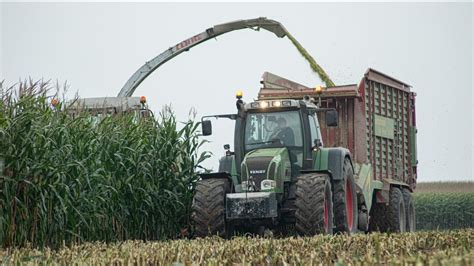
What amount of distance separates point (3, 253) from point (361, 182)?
699cm

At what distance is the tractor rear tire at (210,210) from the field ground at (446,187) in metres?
27.6

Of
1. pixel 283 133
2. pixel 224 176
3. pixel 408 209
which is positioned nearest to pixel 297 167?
pixel 283 133

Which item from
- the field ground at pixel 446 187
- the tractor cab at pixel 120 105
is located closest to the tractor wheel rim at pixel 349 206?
the tractor cab at pixel 120 105

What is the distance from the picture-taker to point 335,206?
12305mm

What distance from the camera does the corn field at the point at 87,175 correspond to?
34.6 ft

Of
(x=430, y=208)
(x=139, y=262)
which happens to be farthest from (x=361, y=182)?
(x=430, y=208)

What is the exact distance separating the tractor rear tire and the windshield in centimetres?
99

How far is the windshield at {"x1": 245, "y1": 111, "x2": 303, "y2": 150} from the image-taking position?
40.7ft

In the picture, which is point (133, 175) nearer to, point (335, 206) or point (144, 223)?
point (144, 223)

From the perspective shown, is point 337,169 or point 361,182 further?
point 361,182

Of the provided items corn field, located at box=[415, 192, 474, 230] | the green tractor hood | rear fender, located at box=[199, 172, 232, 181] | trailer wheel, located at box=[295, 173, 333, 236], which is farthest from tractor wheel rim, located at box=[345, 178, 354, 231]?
corn field, located at box=[415, 192, 474, 230]

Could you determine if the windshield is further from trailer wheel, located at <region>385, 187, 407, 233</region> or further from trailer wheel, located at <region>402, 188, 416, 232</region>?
trailer wheel, located at <region>402, 188, 416, 232</region>

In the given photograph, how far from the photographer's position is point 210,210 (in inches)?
460

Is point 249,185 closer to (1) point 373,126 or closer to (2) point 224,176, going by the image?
(2) point 224,176
